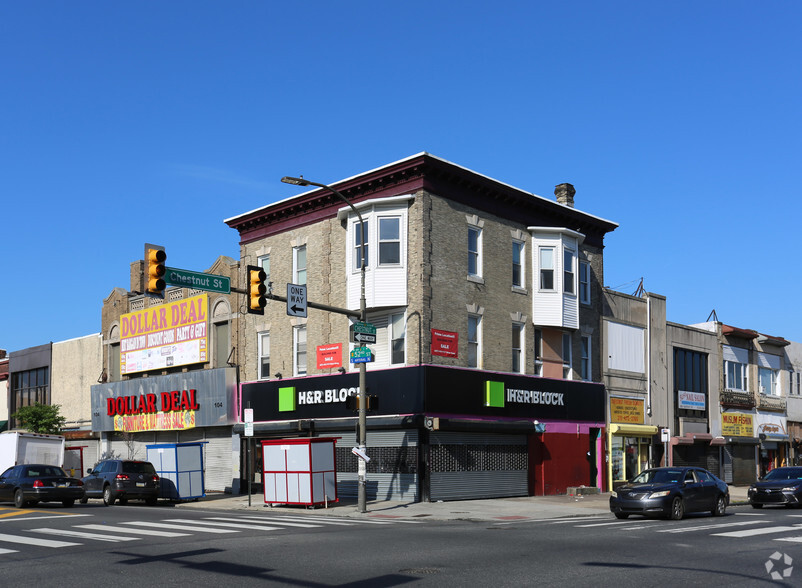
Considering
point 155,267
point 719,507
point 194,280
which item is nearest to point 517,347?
point 719,507

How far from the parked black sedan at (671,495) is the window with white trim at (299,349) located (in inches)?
632

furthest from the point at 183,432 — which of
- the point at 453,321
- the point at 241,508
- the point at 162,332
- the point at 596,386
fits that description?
the point at 596,386

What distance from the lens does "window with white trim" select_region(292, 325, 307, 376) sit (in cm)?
3591

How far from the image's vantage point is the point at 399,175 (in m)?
32.2

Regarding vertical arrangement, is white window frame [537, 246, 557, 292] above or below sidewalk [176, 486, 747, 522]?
above

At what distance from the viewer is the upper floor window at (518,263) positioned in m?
35.3

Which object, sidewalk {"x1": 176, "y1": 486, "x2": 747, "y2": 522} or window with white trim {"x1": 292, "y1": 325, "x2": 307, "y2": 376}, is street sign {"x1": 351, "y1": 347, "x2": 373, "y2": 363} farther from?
window with white trim {"x1": 292, "y1": 325, "x2": 307, "y2": 376}

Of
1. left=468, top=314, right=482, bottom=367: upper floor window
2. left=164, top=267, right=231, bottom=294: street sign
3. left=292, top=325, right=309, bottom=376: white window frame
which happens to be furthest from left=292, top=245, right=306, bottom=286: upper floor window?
left=164, top=267, right=231, bottom=294: street sign

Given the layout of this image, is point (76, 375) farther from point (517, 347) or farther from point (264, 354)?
point (517, 347)

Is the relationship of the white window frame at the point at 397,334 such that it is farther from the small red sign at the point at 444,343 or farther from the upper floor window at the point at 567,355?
the upper floor window at the point at 567,355

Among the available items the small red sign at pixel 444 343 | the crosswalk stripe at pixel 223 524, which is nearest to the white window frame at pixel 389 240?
the small red sign at pixel 444 343

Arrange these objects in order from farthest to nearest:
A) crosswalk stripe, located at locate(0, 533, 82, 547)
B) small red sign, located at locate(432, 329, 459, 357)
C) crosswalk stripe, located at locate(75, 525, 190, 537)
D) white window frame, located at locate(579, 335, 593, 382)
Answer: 1. white window frame, located at locate(579, 335, 593, 382)
2. small red sign, located at locate(432, 329, 459, 357)
3. crosswalk stripe, located at locate(75, 525, 190, 537)
4. crosswalk stripe, located at locate(0, 533, 82, 547)

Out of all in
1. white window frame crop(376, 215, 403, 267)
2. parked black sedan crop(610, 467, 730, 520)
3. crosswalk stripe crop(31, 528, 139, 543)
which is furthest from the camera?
white window frame crop(376, 215, 403, 267)

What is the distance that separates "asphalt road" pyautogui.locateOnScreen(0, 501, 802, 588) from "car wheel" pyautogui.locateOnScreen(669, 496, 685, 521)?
1.54ft
